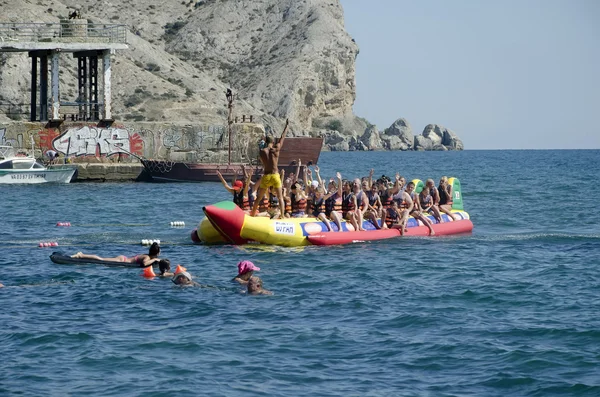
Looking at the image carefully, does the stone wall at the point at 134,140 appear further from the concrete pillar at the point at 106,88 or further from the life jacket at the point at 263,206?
the life jacket at the point at 263,206

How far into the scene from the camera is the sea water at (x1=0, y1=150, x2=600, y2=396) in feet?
38.3

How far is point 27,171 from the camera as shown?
4225 centimetres

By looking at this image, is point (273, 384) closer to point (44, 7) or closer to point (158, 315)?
point (158, 315)

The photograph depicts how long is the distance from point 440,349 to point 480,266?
752cm

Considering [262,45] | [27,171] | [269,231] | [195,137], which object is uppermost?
[262,45]

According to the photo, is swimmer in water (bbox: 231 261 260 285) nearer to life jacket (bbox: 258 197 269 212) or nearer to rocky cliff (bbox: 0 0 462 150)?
life jacket (bbox: 258 197 269 212)

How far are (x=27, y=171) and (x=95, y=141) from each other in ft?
20.2

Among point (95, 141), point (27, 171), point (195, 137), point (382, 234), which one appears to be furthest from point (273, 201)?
point (195, 137)

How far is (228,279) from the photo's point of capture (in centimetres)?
1777

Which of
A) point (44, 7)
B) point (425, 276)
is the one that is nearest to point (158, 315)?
point (425, 276)

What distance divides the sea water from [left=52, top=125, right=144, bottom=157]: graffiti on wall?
74.5 ft

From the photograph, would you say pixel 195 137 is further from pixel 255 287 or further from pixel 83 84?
pixel 255 287

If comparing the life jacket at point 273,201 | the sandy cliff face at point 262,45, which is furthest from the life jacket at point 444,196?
the sandy cliff face at point 262,45

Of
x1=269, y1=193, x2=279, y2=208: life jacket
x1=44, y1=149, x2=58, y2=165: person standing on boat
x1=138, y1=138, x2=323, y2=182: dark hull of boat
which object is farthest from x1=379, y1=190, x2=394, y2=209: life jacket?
x1=44, y1=149, x2=58, y2=165: person standing on boat
